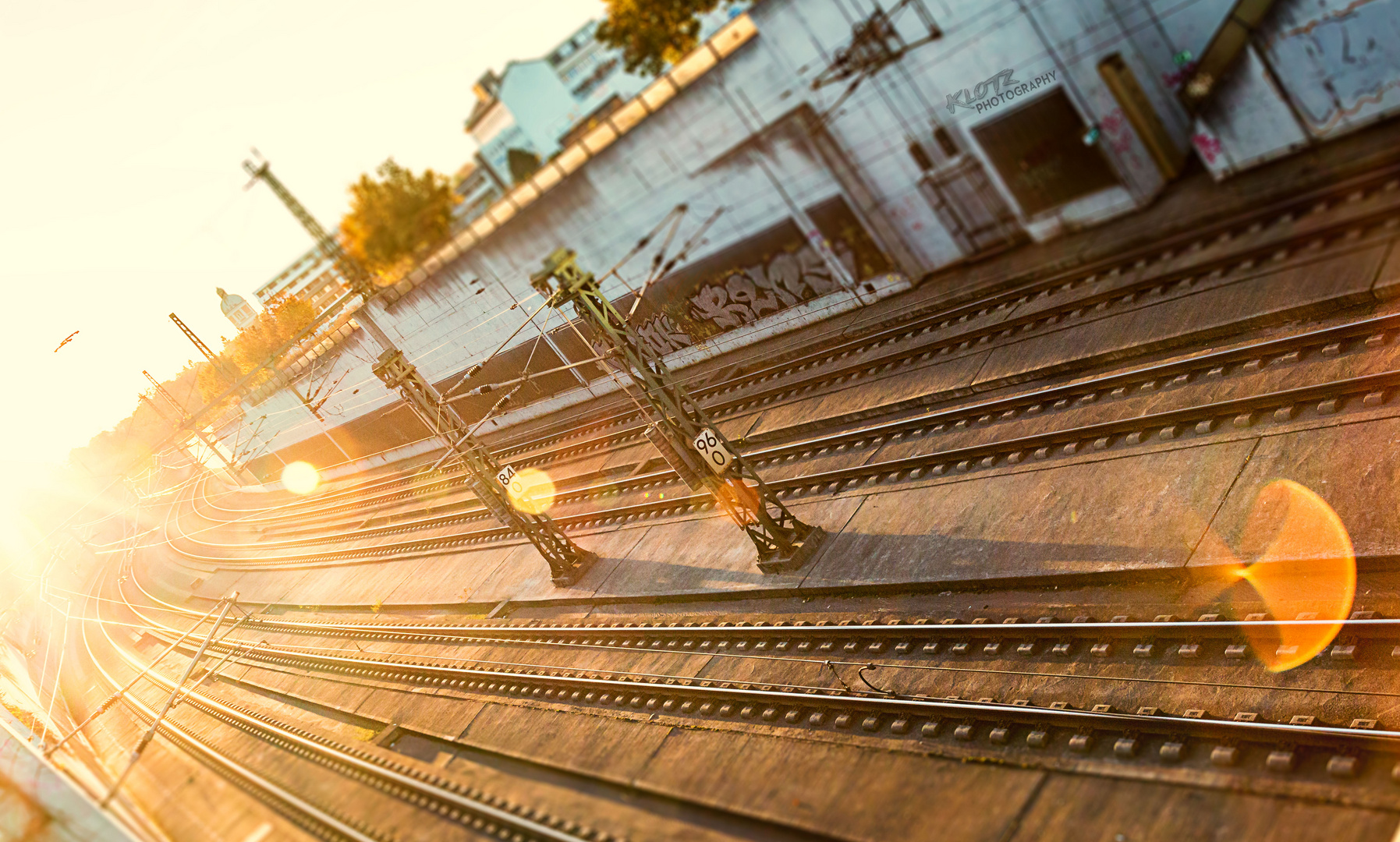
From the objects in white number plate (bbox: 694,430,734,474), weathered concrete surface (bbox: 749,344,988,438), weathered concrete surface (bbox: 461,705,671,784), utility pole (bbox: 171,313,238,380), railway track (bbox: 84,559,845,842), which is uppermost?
utility pole (bbox: 171,313,238,380)

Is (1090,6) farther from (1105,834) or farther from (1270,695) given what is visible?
(1105,834)

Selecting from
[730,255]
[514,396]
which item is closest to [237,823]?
[730,255]

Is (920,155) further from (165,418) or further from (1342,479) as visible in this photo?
(165,418)

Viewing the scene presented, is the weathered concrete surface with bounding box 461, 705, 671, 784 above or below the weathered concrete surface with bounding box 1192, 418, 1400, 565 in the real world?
above

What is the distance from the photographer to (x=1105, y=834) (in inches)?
337

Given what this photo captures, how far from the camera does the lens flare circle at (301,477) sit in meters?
57.1

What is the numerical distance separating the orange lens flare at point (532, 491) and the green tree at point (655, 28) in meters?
19.0

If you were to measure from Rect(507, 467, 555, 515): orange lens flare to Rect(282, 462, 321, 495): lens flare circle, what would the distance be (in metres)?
31.1

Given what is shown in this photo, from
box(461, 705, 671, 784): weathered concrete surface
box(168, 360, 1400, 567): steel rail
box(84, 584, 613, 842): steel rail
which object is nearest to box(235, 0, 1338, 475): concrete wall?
box(168, 360, 1400, 567): steel rail

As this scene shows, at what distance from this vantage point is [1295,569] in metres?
10.2

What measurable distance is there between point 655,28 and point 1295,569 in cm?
3628

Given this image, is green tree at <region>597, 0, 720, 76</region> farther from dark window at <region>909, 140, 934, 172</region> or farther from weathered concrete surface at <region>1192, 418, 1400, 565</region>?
weathered concrete surface at <region>1192, 418, 1400, 565</region>

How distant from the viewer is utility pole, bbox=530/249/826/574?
15.7 metres

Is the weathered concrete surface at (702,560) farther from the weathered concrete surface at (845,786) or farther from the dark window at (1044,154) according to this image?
the dark window at (1044,154)
